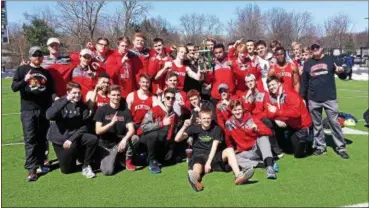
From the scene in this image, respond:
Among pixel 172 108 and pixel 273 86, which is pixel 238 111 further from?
pixel 172 108

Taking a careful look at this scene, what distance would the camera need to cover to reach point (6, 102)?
693 inches

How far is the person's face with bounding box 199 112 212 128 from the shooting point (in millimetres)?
5934

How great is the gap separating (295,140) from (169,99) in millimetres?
2256

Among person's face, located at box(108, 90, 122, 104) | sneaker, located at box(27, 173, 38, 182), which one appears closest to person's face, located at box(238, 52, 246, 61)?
person's face, located at box(108, 90, 122, 104)

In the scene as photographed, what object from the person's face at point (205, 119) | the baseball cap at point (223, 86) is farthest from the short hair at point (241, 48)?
the person's face at point (205, 119)

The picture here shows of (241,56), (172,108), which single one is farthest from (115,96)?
(241,56)

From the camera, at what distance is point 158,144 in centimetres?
639

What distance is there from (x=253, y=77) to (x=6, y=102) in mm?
14102

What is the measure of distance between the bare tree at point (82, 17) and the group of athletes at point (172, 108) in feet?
64.3

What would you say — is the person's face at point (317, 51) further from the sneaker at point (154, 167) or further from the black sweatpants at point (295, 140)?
the sneaker at point (154, 167)

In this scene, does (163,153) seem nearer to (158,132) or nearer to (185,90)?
(158,132)

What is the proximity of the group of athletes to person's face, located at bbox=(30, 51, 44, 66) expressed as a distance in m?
0.01

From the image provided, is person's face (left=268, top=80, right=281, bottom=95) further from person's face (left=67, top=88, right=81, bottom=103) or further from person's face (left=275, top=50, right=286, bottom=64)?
person's face (left=67, top=88, right=81, bottom=103)

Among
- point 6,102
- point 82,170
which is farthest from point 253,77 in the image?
point 6,102
